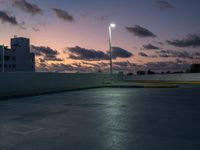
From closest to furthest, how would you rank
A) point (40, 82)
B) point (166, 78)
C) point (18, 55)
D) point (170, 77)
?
point (40, 82) → point (170, 77) → point (166, 78) → point (18, 55)

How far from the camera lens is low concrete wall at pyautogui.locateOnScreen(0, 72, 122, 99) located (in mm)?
20688

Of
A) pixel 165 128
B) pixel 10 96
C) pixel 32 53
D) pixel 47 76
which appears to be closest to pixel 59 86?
pixel 47 76

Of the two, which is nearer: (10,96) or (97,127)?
(97,127)

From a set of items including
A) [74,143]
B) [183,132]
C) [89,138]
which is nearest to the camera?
[74,143]

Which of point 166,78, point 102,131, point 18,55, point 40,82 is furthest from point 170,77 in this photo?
point 18,55

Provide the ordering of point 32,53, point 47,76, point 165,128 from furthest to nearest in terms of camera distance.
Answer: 1. point 32,53
2. point 47,76
3. point 165,128

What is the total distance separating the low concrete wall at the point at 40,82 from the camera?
20688mm

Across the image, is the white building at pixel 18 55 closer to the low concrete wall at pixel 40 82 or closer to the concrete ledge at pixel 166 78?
the concrete ledge at pixel 166 78

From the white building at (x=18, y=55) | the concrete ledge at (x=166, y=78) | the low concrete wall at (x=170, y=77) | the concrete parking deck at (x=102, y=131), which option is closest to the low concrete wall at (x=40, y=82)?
the concrete parking deck at (x=102, y=131)

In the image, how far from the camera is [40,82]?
80.2 ft

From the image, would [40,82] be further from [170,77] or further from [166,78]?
[170,77]

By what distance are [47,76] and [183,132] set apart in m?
19.7

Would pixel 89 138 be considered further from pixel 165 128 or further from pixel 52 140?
pixel 165 128

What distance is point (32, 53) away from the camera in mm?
119500
